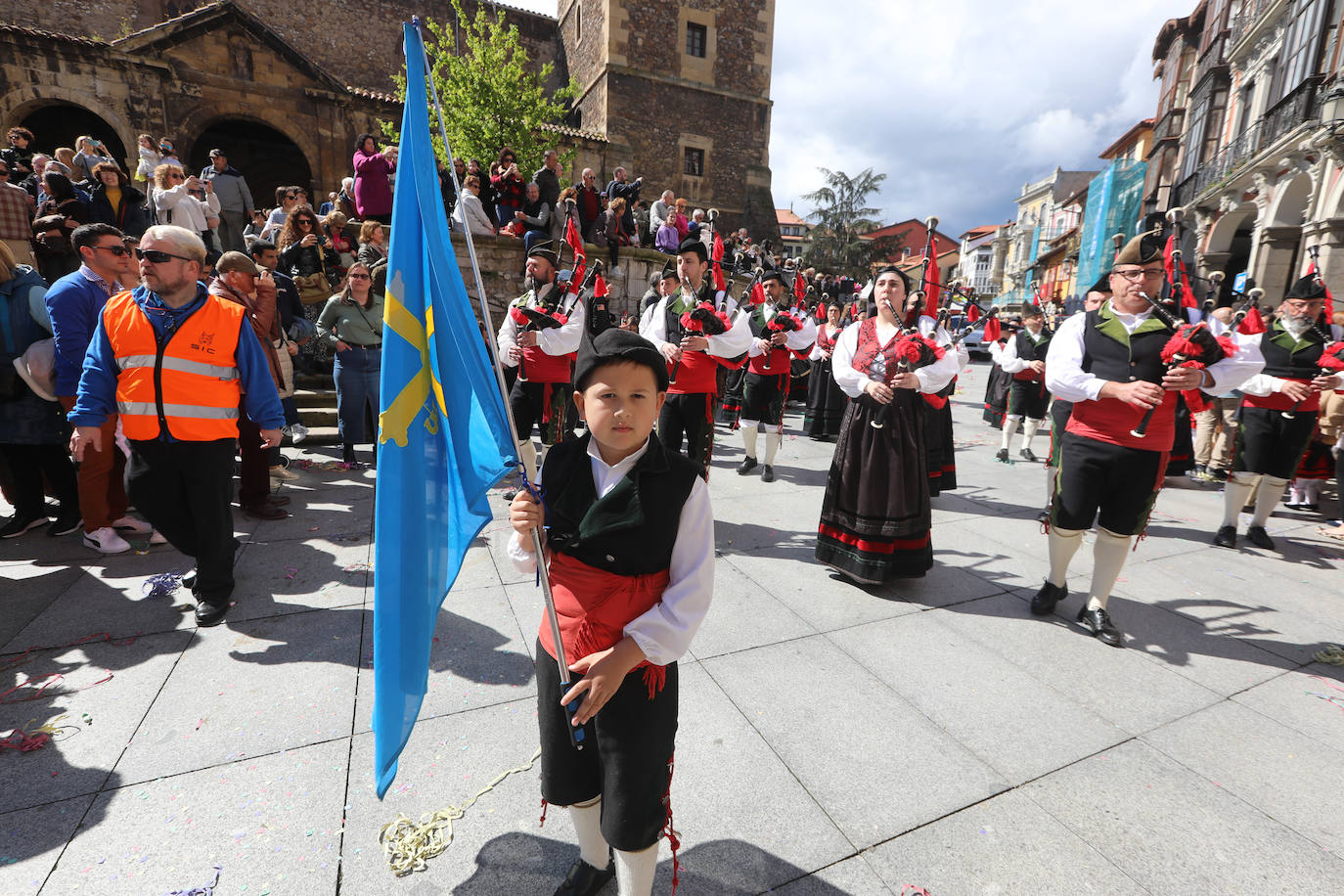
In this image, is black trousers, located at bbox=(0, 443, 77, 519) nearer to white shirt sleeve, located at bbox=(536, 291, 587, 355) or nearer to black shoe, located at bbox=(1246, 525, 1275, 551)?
white shirt sleeve, located at bbox=(536, 291, 587, 355)

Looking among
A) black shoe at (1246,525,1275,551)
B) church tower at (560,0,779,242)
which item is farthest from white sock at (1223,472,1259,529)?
church tower at (560,0,779,242)

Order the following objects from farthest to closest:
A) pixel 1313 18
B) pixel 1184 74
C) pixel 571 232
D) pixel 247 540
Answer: pixel 1184 74
pixel 1313 18
pixel 571 232
pixel 247 540

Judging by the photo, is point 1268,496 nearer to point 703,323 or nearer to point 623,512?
point 703,323

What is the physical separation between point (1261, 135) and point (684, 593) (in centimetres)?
2347

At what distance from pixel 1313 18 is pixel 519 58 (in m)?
19.4

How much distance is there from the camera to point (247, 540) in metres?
4.58

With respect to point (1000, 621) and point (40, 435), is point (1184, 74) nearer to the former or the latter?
point (1000, 621)

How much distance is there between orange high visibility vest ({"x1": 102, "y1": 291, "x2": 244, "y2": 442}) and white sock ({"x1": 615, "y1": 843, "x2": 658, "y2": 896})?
129 inches

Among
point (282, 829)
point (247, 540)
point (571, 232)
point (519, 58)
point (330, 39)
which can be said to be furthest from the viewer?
point (330, 39)

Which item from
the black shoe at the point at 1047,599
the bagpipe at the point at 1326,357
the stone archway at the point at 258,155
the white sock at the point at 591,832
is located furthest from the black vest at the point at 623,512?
the stone archway at the point at 258,155

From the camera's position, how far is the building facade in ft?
40.8

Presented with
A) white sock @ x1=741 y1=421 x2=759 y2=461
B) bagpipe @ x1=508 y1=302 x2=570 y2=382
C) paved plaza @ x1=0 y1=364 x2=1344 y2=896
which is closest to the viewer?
paved plaza @ x1=0 y1=364 x2=1344 y2=896

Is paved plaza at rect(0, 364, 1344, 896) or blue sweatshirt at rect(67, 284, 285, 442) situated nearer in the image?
paved plaza at rect(0, 364, 1344, 896)

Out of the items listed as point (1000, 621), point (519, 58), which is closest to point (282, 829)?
point (1000, 621)
